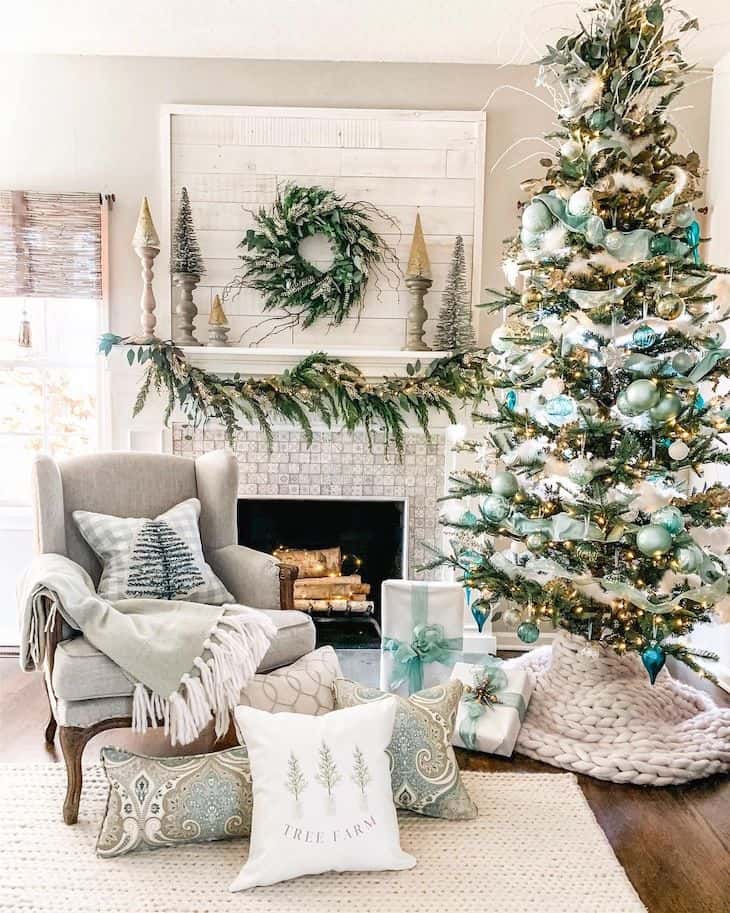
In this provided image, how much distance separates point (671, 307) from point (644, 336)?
0.12m

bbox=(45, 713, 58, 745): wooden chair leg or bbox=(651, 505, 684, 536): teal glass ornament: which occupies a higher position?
bbox=(651, 505, 684, 536): teal glass ornament

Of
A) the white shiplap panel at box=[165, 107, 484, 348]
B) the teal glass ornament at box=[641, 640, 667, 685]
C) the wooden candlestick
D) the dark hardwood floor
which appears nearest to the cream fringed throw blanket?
the dark hardwood floor

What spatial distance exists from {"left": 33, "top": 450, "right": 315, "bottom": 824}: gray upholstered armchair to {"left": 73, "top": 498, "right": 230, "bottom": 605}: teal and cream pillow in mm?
86

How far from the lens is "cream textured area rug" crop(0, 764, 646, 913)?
1.80 m

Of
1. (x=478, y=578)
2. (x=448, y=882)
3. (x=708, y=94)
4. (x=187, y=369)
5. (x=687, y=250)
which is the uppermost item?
(x=708, y=94)

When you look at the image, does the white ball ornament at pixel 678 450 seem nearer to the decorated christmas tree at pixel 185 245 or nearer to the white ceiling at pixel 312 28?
the white ceiling at pixel 312 28

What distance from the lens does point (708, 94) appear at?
3438mm

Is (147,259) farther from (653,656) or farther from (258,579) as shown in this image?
(653,656)

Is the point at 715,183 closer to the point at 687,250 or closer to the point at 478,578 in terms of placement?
the point at 687,250

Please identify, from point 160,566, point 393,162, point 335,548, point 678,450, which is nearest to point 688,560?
point 678,450

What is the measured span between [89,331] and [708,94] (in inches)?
116

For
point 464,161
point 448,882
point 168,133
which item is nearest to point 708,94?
point 464,161

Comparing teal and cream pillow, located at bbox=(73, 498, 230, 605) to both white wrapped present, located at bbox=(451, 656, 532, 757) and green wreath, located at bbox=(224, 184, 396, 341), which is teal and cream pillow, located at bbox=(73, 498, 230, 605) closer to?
white wrapped present, located at bbox=(451, 656, 532, 757)

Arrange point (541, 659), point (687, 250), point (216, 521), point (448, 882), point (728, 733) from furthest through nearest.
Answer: point (541, 659) → point (216, 521) → point (728, 733) → point (687, 250) → point (448, 882)
